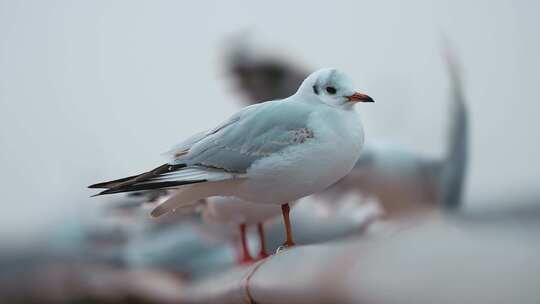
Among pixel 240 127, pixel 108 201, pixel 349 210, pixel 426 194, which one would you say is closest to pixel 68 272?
pixel 108 201

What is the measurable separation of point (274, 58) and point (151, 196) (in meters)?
1.86

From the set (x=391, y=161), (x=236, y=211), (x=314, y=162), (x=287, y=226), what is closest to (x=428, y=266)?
(x=314, y=162)

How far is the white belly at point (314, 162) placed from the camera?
1.17 metres

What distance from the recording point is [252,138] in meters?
1.24

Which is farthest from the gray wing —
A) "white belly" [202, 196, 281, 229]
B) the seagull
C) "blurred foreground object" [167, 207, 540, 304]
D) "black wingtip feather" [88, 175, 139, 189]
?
"white belly" [202, 196, 281, 229]

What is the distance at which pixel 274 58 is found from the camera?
3291 millimetres

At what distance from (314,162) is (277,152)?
2.4 inches

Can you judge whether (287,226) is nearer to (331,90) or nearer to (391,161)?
(331,90)

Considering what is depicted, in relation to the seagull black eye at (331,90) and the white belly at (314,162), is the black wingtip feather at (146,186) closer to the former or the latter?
the white belly at (314,162)

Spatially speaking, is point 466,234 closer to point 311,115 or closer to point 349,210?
point 311,115

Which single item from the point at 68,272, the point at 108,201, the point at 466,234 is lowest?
the point at 68,272

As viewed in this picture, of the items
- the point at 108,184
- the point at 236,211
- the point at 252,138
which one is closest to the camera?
the point at 108,184

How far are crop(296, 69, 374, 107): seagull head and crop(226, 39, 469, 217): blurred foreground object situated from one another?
31 centimetres

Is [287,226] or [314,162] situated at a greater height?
[314,162]
